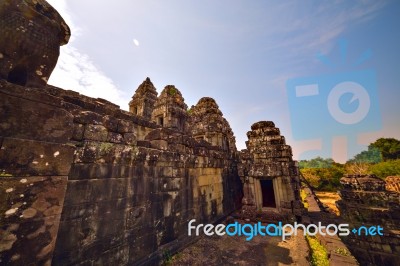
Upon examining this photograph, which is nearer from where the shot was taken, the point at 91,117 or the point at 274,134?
the point at 91,117

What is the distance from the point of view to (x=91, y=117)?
10.6ft

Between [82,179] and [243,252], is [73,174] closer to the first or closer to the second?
[82,179]

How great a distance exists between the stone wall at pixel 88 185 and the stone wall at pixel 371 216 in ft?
21.5

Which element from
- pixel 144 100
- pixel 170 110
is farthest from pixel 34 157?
pixel 144 100

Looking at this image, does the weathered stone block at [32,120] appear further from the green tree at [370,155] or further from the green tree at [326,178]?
the green tree at [370,155]

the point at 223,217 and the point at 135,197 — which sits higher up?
the point at 135,197

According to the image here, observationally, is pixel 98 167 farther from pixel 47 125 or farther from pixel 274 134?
pixel 274 134

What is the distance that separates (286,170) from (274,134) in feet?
6.15

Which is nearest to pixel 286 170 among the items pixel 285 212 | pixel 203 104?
pixel 285 212

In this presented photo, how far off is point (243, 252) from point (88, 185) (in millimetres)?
4536

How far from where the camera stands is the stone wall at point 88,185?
183 centimetres

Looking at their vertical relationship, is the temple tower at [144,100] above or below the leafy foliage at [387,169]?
above

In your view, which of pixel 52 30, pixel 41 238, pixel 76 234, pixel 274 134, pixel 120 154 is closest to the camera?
pixel 41 238

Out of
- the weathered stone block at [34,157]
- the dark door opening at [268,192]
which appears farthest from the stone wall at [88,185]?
the dark door opening at [268,192]
